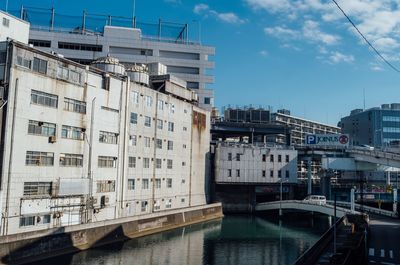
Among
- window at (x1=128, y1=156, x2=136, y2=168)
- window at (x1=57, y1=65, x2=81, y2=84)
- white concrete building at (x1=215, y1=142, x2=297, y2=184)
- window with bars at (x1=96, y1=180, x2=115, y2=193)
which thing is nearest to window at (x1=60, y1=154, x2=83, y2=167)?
window with bars at (x1=96, y1=180, x2=115, y2=193)

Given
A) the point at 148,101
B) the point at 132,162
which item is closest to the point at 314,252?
the point at 132,162

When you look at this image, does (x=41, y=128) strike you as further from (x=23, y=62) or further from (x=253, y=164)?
(x=253, y=164)

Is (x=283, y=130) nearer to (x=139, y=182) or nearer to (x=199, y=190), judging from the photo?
(x=199, y=190)

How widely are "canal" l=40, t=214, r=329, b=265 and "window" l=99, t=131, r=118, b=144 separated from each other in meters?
11.6

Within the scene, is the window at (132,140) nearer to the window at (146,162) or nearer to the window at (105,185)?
the window at (146,162)

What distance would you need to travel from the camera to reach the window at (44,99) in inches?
1484

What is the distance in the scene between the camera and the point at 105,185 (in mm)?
46625

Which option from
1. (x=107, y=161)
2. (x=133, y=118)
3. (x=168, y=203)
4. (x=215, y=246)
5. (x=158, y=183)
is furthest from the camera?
(x=168, y=203)

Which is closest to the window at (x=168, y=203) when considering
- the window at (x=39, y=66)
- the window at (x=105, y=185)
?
the window at (x=105, y=185)

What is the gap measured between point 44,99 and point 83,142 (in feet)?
21.7

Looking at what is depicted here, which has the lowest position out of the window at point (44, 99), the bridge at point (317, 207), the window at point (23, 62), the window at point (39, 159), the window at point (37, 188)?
the bridge at point (317, 207)

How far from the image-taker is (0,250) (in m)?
30.5

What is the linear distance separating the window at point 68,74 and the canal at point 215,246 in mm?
17351

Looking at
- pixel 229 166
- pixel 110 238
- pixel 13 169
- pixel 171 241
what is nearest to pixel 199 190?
pixel 229 166
